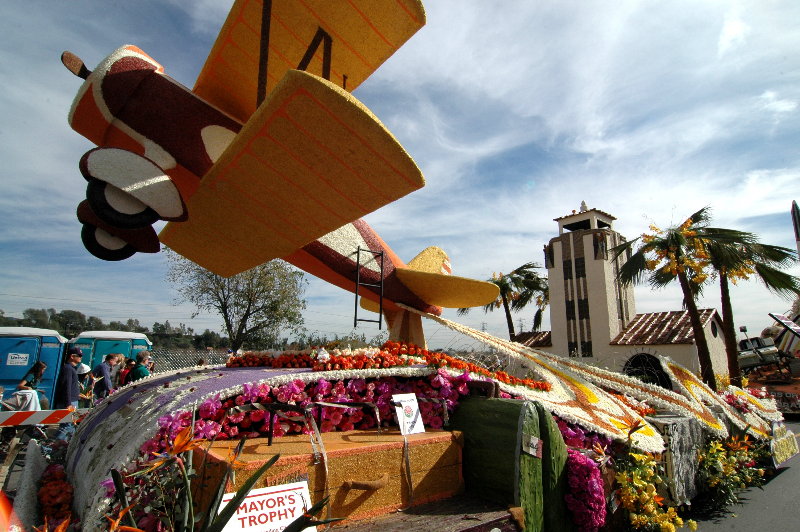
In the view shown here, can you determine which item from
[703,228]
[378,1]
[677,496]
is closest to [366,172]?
[378,1]

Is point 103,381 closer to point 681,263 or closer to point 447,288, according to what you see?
point 447,288

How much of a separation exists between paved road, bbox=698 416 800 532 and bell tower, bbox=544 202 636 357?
15817mm

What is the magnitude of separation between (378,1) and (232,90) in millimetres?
1939

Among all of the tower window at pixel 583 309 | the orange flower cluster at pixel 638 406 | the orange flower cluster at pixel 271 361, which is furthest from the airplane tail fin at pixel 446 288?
the tower window at pixel 583 309

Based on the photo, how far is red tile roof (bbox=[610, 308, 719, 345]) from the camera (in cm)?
1848

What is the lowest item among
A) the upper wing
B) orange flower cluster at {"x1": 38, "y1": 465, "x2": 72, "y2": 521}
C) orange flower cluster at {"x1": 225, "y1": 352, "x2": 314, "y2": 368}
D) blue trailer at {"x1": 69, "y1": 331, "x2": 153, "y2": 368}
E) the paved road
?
the paved road

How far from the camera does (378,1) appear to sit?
4.32 m

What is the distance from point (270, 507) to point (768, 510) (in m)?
5.77

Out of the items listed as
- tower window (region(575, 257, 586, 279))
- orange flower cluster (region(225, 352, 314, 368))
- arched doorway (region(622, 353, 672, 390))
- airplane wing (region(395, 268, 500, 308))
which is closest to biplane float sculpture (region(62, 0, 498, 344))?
orange flower cluster (region(225, 352, 314, 368))

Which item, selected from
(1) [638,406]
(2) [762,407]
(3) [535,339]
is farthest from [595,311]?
(1) [638,406]

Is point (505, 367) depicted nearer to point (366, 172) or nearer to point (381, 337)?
point (381, 337)

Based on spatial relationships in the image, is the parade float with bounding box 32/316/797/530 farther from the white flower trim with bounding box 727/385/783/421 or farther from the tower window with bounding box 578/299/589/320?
the tower window with bounding box 578/299/589/320

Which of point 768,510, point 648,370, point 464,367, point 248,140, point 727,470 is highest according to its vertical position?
point 248,140

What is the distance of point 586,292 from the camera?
75.2 feet
